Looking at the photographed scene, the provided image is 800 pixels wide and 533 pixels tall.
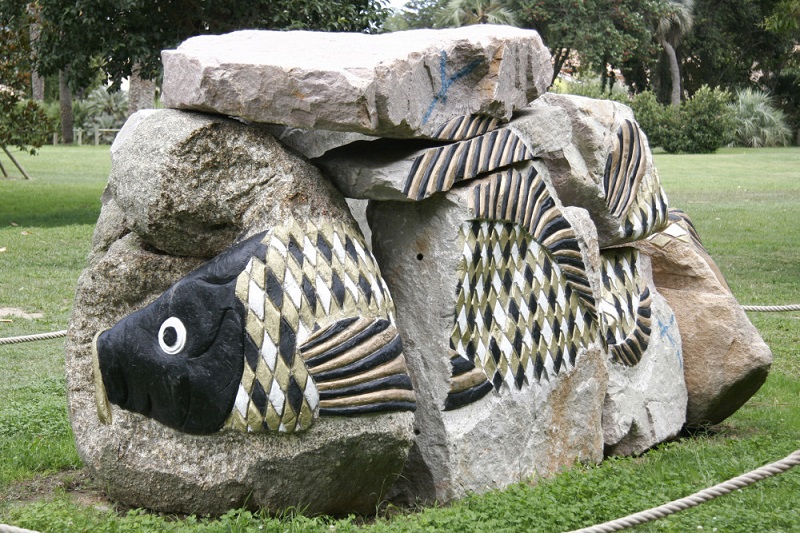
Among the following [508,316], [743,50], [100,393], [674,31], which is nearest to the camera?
[100,393]

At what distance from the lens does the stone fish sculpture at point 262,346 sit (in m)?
3.65

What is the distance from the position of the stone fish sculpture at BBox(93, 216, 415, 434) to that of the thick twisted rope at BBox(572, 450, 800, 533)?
99 centimetres

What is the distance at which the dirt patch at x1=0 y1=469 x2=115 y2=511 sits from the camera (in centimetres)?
424

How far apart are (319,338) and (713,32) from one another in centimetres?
3654

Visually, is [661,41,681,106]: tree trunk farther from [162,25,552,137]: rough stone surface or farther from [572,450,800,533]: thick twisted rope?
[572,450,800,533]: thick twisted rope

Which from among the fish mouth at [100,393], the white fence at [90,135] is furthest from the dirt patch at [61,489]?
the white fence at [90,135]

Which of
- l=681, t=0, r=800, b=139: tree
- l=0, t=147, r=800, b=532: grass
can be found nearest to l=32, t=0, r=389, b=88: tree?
l=0, t=147, r=800, b=532: grass

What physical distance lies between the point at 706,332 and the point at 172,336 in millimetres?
3155

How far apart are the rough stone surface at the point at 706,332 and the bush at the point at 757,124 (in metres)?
30.9

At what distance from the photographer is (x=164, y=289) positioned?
420cm

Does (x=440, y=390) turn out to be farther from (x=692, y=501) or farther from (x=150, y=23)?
(x=150, y=23)

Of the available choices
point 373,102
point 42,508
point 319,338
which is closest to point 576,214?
point 373,102

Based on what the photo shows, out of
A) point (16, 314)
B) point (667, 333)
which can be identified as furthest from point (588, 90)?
point (667, 333)

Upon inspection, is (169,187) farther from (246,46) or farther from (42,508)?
(42,508)
